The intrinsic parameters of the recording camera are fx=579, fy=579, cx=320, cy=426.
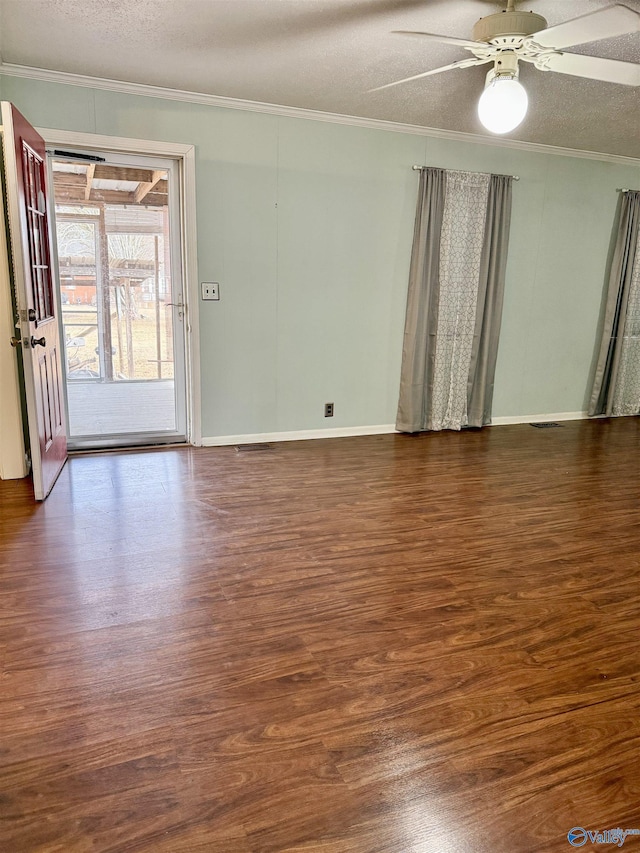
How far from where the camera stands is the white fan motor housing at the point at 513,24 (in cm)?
244

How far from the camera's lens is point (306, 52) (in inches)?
129

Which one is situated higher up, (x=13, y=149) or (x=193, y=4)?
(x=193, y=4)

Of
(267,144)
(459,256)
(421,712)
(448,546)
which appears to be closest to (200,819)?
(421,712)

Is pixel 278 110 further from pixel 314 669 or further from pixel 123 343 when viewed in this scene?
pixel 314 669

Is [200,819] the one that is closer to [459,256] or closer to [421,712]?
[421,712]

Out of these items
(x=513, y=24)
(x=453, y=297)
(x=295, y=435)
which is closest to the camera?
(x=513, y=24)

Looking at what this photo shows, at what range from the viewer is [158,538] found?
120 inches

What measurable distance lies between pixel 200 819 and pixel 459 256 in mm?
4766

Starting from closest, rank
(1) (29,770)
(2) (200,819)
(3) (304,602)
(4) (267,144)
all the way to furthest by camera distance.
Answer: (2) (200,819) → (1) (29,770) → (3) (304,602) → (4) (267,144)

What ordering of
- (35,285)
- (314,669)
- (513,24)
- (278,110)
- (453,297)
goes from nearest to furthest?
(314,669) → (513,24) → (35,285) → (278,110) → (453,297)

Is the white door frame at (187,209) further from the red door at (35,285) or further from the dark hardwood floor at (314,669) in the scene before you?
the dark hardwood floor at (314,669)

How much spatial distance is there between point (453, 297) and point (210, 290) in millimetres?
2191

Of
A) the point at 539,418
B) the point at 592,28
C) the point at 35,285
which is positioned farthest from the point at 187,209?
the point at 539,418

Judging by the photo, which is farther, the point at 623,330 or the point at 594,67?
the point at 623,330
